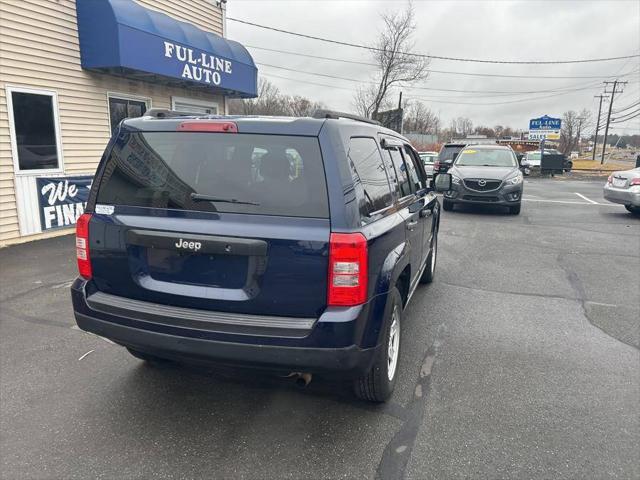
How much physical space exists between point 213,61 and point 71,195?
4593mm

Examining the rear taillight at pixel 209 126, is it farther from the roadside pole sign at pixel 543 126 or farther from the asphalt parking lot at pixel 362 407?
the roadside pole sign at pixel 543 126

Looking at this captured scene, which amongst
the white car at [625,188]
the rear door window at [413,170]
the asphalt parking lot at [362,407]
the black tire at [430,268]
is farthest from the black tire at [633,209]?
the rear door window at [413,170]

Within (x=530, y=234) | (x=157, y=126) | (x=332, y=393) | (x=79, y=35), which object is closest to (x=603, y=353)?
(x=332, y=393)

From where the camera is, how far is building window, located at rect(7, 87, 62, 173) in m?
7.72

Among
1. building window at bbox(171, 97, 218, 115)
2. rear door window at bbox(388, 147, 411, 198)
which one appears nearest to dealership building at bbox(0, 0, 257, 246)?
building window at bbox(171, 97, 218, 115)

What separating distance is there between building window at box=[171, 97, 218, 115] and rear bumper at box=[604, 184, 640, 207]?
34.0 feet

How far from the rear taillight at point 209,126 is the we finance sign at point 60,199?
6623 mm

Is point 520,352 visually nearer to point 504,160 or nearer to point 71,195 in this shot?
point 71,195

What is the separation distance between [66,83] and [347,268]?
8.55m

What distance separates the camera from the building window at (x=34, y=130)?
7723 millimetres

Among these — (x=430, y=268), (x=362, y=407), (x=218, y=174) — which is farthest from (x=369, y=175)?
(x=430, y=268)

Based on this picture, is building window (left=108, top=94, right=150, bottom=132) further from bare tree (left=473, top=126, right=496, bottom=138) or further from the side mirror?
bare tree (left=473, top=126, right=496, bottom=138)

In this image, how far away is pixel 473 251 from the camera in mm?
7957

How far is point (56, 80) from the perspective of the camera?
840 cm
